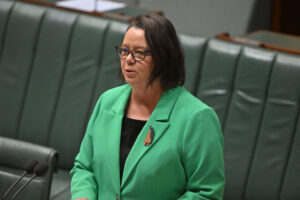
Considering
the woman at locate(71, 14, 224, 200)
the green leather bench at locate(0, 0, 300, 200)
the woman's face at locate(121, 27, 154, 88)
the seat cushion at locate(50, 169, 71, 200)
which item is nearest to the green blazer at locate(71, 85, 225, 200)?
the woman at locate(71, 14, 224, 200)

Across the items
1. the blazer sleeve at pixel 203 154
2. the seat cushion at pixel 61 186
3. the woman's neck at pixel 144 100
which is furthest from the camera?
the seat cushion at pixel 61 186

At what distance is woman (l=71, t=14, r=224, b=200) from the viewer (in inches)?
65.0

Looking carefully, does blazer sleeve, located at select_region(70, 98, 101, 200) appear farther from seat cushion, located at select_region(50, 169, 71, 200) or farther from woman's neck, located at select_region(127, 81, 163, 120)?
seat cushion, located at select_region(50, 169, 71, 200)

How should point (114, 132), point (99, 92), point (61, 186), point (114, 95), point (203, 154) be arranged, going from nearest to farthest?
point (203, 154), point (114, 132), point (114, 95), point (61, 186), point (99, 92)

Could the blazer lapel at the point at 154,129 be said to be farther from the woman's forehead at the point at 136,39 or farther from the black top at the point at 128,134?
the woman's forehead at the point at 136,39

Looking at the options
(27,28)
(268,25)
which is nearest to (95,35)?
(27,28)

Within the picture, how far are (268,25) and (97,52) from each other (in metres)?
1.93

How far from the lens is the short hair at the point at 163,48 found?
1.65 m

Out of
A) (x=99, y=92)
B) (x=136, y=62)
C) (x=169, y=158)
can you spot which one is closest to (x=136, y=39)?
(x=136, y=62)

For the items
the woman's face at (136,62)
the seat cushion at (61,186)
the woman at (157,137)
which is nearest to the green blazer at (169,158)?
the woman at (157,137)

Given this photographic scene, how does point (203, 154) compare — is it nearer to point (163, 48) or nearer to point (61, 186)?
point (163, 48)

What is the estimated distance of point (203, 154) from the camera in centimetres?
164

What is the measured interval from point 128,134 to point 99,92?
121 centimetres

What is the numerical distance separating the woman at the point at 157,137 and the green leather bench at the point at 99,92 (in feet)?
2.19
